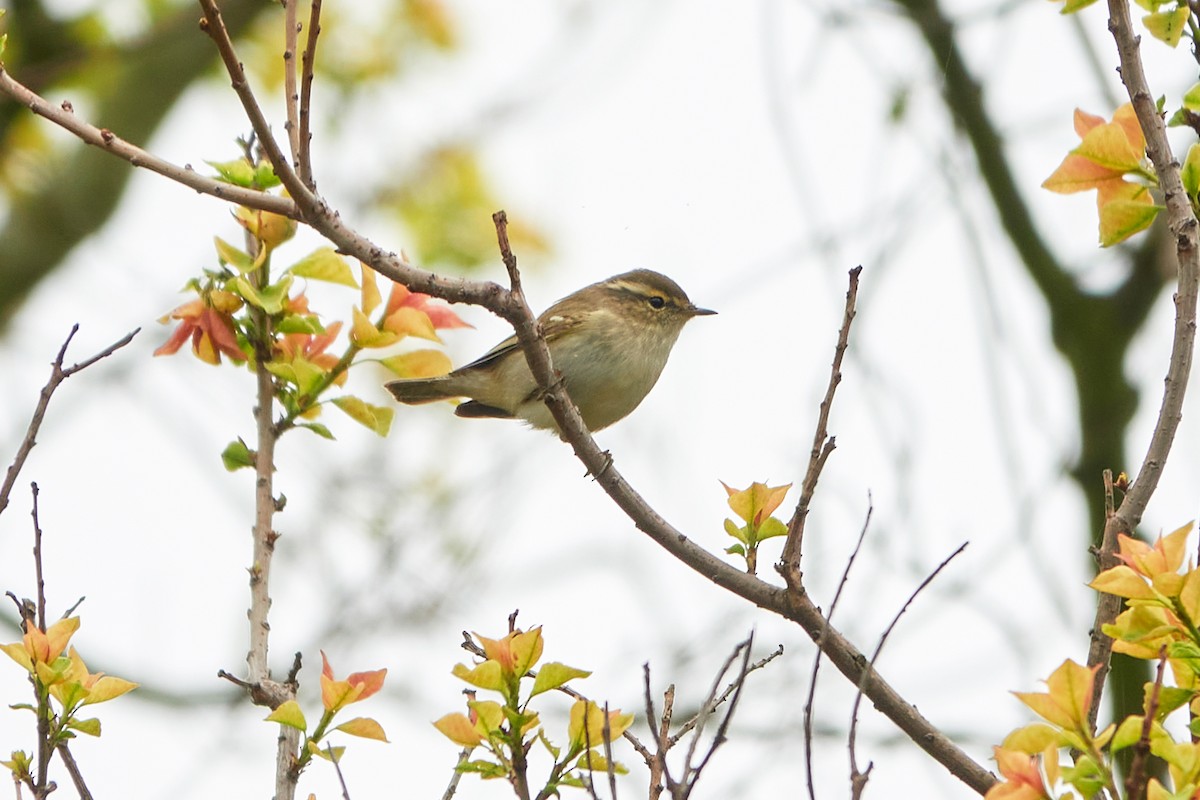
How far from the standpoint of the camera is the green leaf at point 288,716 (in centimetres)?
281

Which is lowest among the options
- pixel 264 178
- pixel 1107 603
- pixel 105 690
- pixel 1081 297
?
pixel 1107 603

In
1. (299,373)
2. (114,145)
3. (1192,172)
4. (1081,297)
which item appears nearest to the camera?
(114,145)

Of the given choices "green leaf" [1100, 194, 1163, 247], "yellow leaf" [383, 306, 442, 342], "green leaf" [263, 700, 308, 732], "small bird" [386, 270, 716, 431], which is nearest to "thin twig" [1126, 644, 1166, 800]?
"green leaf" [1100, 194, 1163, 247]

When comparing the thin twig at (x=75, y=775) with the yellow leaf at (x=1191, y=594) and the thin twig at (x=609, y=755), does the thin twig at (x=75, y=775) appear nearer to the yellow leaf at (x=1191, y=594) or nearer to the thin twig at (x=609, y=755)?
the thin twig at (x=609, y=755)

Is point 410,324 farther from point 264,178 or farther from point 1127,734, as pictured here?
point 1127,734

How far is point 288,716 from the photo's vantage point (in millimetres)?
2811

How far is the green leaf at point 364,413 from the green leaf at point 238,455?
11.2 inches

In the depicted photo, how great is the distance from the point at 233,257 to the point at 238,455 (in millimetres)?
544

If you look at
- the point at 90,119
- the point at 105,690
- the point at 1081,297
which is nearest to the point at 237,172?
the point at 105,690

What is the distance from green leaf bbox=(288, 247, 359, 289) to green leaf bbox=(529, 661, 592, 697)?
54.9 inches

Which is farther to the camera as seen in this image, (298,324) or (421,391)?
(421,391)

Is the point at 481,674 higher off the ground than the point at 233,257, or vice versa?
the point at 233,257

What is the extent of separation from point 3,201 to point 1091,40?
24.6 ft

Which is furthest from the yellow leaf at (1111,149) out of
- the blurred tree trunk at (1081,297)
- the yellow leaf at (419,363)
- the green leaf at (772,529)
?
the blurred tree trunk at (1081,297)
